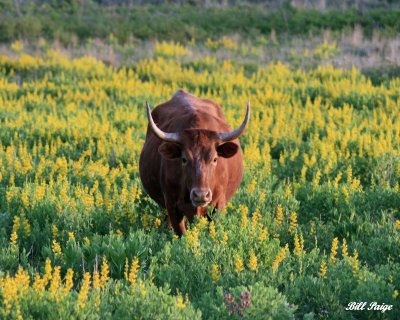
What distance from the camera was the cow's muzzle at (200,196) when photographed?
6.44m

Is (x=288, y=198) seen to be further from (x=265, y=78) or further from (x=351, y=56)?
(x=351, y=56)

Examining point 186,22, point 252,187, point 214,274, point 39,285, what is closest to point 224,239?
point 214,274

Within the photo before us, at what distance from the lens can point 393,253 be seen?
264 inches

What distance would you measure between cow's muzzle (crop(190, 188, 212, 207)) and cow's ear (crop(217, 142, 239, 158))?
22.0 inches

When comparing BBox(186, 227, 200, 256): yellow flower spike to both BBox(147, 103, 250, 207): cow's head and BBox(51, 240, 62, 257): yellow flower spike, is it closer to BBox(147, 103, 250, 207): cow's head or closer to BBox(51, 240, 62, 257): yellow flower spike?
BBox(147, 103, 250, 207): cow's head

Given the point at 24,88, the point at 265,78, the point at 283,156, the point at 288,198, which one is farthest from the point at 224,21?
the point at 288,198

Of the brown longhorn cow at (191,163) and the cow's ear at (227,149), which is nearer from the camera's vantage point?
the brown longhorn cow at (191,163)

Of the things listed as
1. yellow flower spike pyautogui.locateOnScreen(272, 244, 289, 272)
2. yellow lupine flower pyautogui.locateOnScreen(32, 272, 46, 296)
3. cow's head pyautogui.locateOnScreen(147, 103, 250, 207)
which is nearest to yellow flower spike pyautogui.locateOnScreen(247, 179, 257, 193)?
cow's head pyautogui.locateOnScreen(147, 103, 250, 207)

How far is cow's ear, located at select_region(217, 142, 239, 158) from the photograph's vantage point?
6.93 metres

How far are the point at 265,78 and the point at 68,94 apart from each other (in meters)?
4.55
